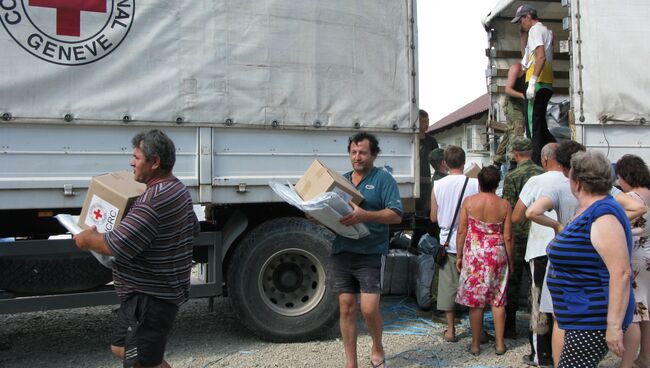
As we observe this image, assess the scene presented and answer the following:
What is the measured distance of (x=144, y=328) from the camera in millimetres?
3020

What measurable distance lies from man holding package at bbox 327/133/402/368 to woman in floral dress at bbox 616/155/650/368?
5.41 ft

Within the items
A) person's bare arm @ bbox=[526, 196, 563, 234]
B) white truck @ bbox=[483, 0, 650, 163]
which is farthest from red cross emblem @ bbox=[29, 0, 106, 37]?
white truck @ bbox=[483, 0, 650, 163]

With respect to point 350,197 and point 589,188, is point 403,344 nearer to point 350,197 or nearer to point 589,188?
point 350,197

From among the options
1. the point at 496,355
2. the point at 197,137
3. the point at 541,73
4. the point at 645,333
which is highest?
the point at 541,73

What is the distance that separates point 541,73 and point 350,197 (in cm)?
349

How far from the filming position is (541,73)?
6199mm

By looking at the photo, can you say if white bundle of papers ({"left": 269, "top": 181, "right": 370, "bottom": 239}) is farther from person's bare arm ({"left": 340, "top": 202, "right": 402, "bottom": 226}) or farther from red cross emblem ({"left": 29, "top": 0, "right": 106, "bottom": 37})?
red cross emblem ({"left": 29, "top": 0, "right": 106, "bottom": 37})

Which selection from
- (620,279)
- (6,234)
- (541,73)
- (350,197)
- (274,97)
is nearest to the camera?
(620,279)

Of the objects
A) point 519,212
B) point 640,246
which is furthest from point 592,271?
point 519,212

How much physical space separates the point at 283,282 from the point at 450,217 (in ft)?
5.27

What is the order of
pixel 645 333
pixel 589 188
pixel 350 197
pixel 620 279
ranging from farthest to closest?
1. pixel 645 333
2. pixel 350 197
3. pixel 589 188
4. pixel 620 279

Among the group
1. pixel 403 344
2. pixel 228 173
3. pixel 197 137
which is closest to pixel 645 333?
pixel 403 344

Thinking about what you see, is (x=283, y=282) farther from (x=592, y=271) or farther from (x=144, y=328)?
(x=592, y=271)

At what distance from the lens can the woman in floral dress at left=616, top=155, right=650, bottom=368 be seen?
397cm
